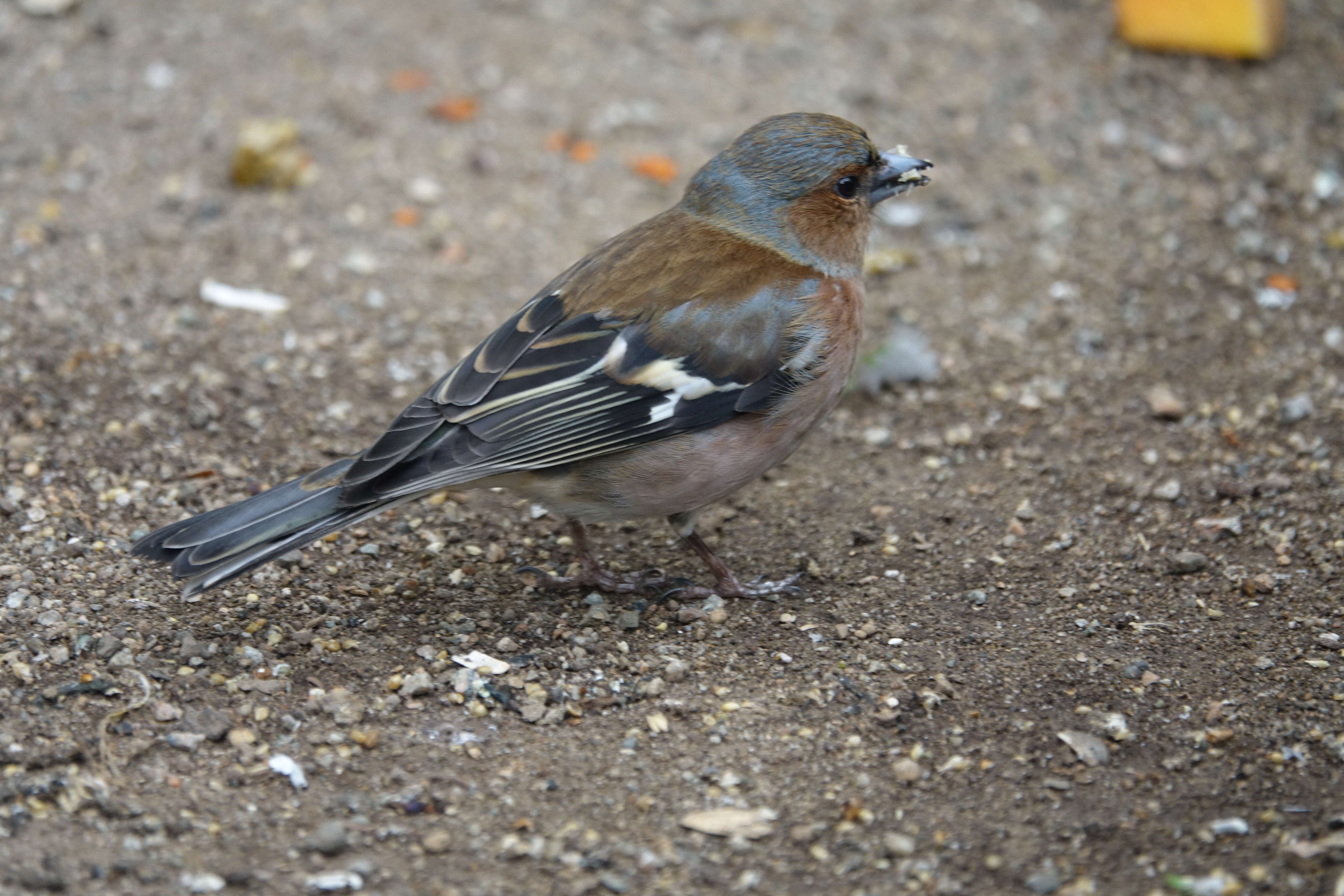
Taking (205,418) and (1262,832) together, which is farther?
(205,418)

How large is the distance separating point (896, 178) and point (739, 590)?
147 centimetres

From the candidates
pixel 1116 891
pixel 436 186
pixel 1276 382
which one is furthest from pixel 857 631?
pixel 436 186

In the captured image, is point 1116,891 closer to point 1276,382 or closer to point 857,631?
point 857,631

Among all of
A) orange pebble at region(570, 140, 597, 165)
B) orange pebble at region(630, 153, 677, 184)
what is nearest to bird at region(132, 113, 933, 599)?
orange pebble at region(630, 153, 677, 184)

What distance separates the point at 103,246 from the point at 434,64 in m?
2.16

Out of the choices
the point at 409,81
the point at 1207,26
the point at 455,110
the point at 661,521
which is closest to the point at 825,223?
the point at 661,521

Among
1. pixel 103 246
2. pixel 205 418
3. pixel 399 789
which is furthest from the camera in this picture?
pixel 103 246

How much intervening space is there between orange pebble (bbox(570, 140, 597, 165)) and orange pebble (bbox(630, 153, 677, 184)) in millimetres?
216

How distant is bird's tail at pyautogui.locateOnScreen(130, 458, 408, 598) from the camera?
11.6 feet

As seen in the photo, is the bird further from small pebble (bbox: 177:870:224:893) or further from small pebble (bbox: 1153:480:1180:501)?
small pebble (bbox: 1153:480:1180:501)

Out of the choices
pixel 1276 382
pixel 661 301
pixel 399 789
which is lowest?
pixel 399 789

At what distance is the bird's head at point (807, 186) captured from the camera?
4.13m

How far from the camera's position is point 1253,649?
147 inches

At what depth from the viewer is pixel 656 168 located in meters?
6.44
